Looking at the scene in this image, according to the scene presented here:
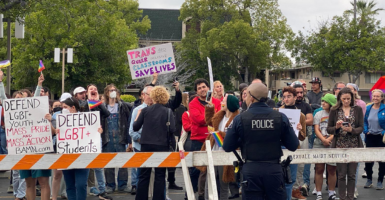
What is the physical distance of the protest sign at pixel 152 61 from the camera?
1188 cm

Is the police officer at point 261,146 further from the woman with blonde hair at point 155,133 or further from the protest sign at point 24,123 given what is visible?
the protest sign at point 24,123

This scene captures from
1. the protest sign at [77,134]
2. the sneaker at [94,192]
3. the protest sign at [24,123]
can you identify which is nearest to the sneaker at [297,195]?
the sneaker at [94,192]

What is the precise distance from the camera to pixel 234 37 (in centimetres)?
5503

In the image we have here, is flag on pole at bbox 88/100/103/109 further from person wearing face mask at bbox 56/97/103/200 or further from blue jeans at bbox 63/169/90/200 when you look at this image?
blue jeans at bbox 63/169/90/200

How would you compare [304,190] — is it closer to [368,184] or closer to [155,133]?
[368,184]

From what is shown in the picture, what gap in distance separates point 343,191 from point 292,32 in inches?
1845

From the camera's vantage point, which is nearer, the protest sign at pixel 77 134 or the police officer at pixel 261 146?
the police officer at pixel 261 146

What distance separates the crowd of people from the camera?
866cm

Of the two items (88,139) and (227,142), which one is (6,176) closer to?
(88,139)

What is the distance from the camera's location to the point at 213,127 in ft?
29.2

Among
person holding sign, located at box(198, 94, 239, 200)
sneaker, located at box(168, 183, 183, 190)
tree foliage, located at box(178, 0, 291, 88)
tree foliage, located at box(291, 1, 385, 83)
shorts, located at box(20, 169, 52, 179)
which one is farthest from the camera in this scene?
tree foliage, located at box(178, 0, 291, 88)

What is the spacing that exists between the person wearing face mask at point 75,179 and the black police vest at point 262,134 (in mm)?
2839

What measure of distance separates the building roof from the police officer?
217ft

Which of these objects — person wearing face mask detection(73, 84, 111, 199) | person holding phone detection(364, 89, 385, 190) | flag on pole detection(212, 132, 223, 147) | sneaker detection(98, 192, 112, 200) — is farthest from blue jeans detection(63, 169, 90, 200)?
person holding phone detection(364, 89, 385, 190)
